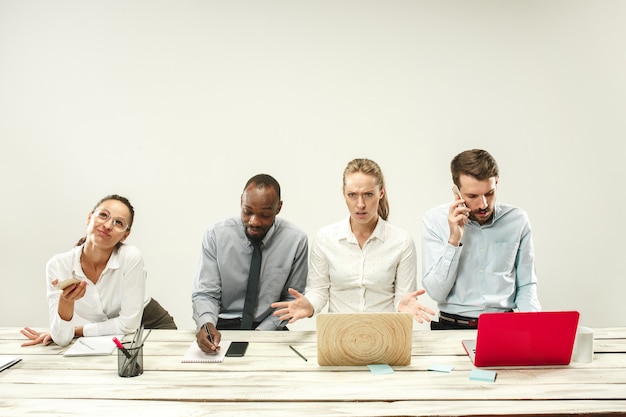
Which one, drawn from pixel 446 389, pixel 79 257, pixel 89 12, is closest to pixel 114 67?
pixel 89 12

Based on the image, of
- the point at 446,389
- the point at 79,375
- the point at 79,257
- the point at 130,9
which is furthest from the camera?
the point at 130,9

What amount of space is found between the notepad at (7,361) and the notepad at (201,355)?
60cm

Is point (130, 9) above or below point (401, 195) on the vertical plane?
above

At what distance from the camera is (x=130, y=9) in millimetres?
Answer: 3609

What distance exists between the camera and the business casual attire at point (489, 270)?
8.45ft

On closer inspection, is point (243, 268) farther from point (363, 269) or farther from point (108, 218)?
point (108, 218)

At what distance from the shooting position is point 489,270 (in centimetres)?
259

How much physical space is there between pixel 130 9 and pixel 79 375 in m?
2.81

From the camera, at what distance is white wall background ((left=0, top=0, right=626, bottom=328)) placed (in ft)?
11.9

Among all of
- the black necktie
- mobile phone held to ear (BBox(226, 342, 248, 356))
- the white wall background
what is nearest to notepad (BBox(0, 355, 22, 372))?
mobile phone held to ear (BBox(226, 342, 248, 356))

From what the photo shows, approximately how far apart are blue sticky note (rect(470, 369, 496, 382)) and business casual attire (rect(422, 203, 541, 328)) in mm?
905

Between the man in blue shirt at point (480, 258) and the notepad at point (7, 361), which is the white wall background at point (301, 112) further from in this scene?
the notepad at point (7, 361)

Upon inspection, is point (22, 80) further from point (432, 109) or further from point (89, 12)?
point (432, 109)

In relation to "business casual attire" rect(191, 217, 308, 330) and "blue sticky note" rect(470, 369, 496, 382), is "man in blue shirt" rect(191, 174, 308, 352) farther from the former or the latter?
"blue sticky note" rect(470, 369, 496, 382)
